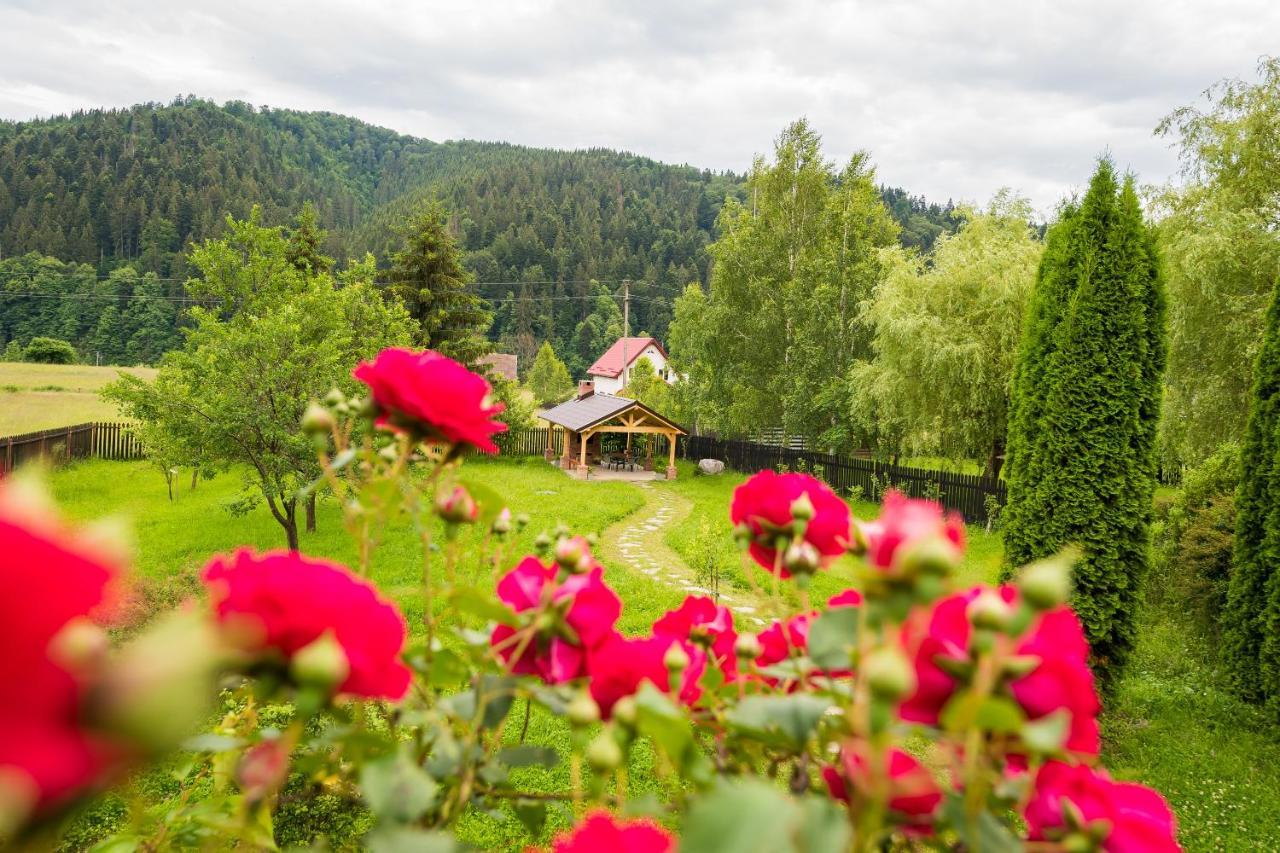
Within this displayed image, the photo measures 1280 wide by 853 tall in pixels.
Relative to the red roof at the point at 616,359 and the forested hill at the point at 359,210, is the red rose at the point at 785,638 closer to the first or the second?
the red roof at the point at 616,359

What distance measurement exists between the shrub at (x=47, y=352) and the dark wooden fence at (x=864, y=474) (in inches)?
1270

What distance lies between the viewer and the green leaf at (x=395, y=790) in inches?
19.2

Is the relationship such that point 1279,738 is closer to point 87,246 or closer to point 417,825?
point 417,825

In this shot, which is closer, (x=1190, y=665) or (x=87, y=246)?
(x=1190, y=665)

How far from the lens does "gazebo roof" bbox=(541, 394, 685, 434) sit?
15492mm

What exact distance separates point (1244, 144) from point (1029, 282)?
268 centimetres

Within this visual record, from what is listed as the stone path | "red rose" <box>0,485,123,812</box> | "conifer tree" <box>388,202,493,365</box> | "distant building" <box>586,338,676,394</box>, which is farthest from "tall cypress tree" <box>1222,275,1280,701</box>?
"distant building" <box>586,338,676,394</box>

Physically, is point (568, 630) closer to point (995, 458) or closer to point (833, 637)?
point (833, 637)

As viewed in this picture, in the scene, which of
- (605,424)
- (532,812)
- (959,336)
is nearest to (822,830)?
(532,812)

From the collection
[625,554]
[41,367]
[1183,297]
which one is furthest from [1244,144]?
[41,367]

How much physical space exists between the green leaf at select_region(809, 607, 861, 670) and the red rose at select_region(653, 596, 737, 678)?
240 mm

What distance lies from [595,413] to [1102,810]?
15736mm

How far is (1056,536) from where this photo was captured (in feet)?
16.5

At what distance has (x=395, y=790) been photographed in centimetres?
50
